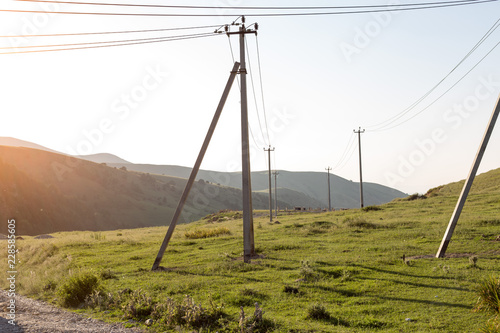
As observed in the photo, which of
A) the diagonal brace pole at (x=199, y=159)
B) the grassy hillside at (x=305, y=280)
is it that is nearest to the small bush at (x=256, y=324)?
the grassy hillside at (x=305, y=280)

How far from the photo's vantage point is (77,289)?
41.9 feet

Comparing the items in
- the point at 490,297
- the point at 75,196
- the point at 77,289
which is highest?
the point at 75,196

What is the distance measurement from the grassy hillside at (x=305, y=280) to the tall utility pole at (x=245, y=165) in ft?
3.05

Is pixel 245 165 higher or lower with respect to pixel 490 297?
higher

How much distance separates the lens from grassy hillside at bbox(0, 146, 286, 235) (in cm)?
7506

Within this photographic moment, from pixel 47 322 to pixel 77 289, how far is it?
250 centimetres

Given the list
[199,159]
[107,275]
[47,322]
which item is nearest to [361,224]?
[199,159]

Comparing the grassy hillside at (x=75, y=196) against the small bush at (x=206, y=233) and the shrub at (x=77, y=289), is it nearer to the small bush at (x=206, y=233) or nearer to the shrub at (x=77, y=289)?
the small bush at (x=206, y=233)

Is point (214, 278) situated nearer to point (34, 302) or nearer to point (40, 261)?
point (34, 302)

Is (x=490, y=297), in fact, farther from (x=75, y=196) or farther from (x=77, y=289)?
(x=75, y=196)

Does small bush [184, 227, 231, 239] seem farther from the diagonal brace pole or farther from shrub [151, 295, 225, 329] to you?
shrub [151, 295, 225, 329]

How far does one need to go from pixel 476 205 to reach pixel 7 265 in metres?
36.2

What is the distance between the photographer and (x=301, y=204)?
19575 centimetres

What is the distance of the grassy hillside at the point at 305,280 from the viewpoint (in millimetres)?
9570
